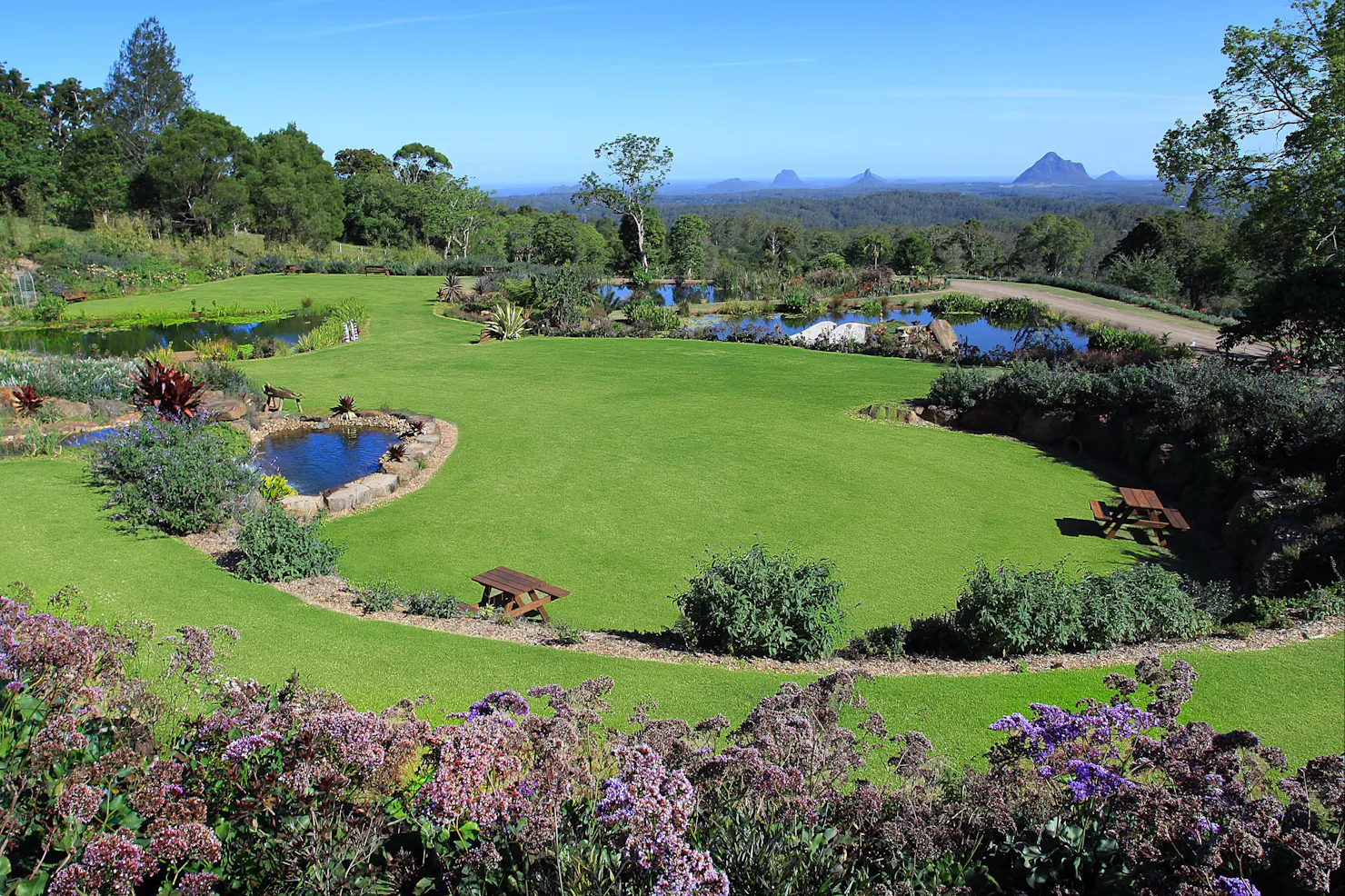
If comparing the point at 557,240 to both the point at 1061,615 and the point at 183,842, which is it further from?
the point at 183,842

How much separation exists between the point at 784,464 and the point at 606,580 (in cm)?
430

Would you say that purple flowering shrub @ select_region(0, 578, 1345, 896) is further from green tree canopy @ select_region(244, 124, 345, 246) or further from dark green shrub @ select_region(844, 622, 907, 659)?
green tree canopy @ select_region(244, 124, 345, 246)

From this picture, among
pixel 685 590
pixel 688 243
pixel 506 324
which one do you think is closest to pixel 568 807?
pixel 685 590

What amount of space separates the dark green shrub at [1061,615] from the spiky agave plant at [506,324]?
1666cm

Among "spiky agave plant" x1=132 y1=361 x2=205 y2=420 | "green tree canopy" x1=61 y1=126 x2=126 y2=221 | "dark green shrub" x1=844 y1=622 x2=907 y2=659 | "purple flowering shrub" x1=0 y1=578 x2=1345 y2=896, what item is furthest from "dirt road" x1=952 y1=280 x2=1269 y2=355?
"green tree canopy" x1=61 y1=126 x2=126 y2=221

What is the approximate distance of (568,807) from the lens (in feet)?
9.30

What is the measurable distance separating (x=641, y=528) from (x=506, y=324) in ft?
44.1

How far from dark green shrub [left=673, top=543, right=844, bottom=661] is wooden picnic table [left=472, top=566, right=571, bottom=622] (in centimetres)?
135

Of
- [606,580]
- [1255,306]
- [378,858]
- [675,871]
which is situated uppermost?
[1255,306]

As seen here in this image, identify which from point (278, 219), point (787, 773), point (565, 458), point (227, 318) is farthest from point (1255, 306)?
point (278, 219)

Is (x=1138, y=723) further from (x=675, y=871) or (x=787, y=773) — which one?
(x=675, y=871)

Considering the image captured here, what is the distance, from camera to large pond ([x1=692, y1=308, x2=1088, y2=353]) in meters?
21.1

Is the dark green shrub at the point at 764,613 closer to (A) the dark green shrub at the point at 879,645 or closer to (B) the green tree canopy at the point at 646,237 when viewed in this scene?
(A) the dark green shrub at the point at 879,645

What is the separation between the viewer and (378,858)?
2953 millimetres
